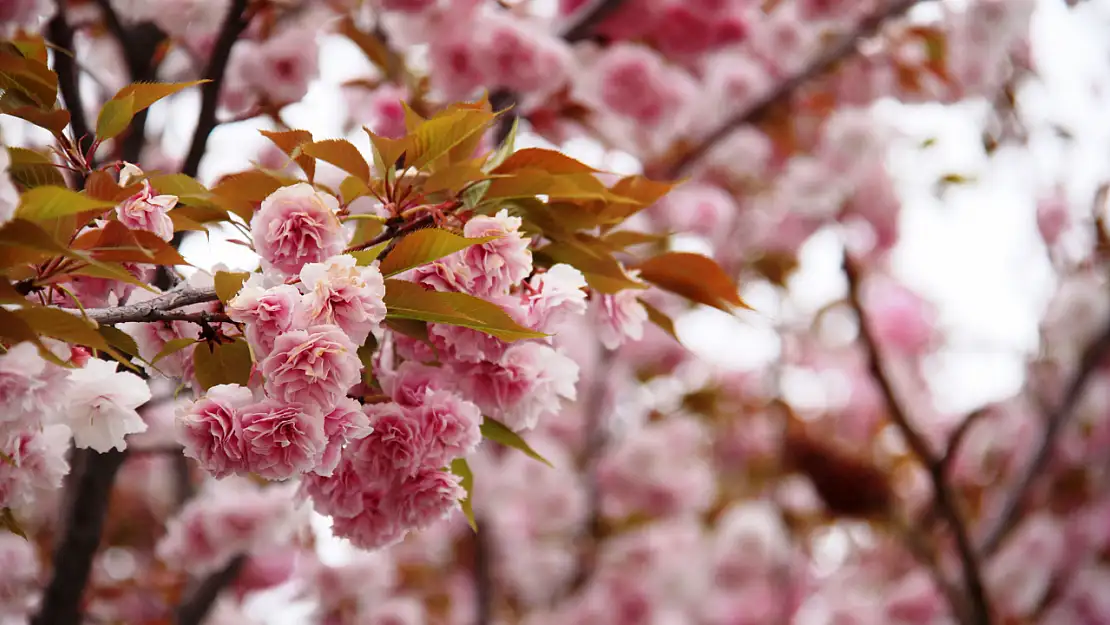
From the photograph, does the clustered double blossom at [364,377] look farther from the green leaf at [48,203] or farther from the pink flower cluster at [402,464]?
the green leaf at [48,203]

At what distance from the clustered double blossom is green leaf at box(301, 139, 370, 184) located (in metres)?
0.03

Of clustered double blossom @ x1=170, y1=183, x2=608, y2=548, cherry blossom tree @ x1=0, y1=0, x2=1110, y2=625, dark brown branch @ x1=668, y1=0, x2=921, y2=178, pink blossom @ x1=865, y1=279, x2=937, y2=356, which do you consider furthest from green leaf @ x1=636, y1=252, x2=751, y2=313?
pink blossom @ x1=865, y1=279, x2=937, y2=356

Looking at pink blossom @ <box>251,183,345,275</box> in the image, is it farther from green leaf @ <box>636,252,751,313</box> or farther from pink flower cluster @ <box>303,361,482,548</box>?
green leaf @ <box>636,252,751,313</box>

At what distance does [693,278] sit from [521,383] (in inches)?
7.4

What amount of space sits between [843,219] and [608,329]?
1.67 meters

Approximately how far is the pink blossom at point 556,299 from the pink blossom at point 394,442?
0.38 ft

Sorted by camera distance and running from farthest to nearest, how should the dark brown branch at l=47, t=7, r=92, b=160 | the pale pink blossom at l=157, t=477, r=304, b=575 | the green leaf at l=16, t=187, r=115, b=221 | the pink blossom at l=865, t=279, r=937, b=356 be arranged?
the pink blossom at l=865, t=279, r=937, b=356 → the pale pink blossom at l=157, t=477, r=304, b=575 → the dark brown branch at l=47, t=7, r=92, b=160 → the green leaf at l=16, t=187, r=115, b=221

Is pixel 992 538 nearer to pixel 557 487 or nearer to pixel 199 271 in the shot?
pixel 557 487

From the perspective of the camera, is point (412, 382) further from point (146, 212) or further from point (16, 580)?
point (16, 580)

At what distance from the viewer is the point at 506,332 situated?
2.02 feet

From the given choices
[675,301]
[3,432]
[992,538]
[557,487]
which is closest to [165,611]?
[557,487]

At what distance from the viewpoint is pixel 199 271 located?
2.20 ft

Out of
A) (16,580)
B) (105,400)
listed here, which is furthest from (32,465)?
(16,580)

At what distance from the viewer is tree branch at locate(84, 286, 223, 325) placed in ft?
1.96
